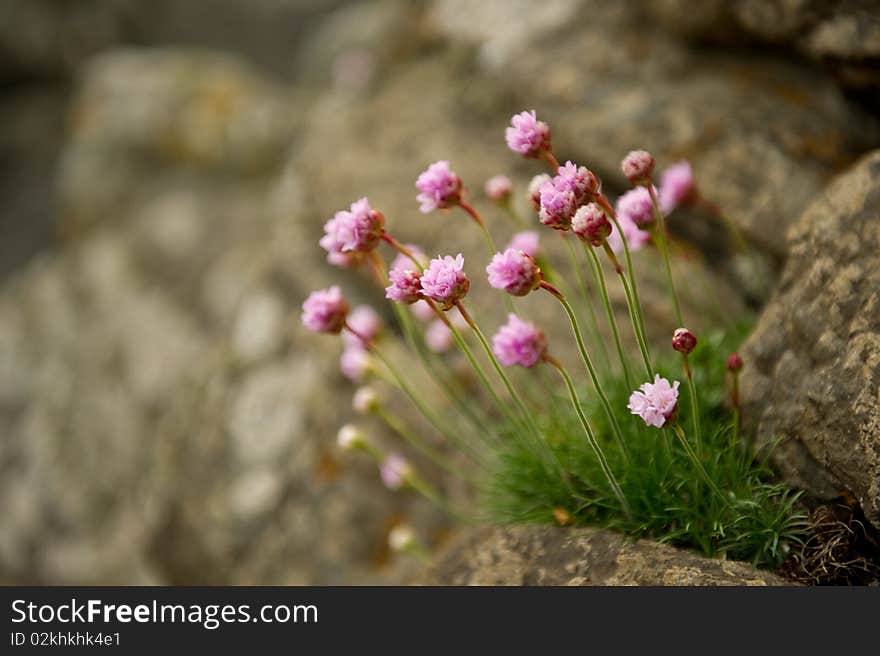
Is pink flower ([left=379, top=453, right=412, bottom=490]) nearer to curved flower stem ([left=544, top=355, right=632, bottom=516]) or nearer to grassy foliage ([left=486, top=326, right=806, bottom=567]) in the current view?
grassy foliage ([left=486, top=326, right=806, bottom=567])

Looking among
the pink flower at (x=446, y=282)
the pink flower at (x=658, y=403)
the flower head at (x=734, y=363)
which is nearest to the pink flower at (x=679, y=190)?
the flower head at (x=734, y=363)

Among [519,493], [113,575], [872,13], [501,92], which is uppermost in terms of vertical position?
[501,92]

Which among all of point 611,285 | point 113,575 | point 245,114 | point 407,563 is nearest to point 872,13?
point 611,285

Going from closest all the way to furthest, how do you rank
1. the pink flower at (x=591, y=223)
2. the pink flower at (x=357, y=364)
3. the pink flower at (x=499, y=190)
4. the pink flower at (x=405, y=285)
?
the pink flower at (x=591, y=223), the pink flower at (x=405, y=285), the pink flower at (x=499, y=190), the pink flower at (x=357, y=364)

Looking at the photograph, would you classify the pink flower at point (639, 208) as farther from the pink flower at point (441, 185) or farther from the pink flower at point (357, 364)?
the pink flower at point (357, 364)

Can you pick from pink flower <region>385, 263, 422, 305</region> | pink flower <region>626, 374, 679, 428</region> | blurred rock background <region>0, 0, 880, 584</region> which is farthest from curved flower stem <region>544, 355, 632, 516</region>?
blurred rock background <region>0, 0, 880, 584</region>
